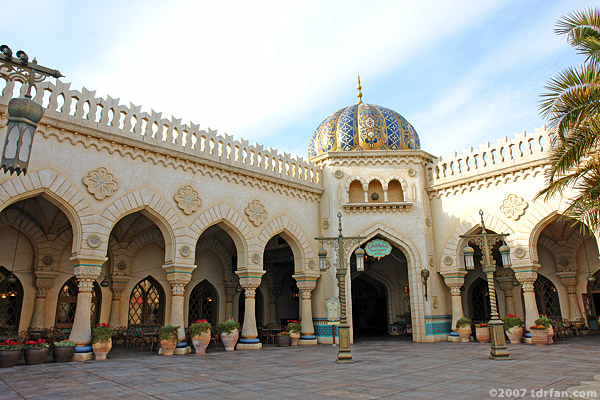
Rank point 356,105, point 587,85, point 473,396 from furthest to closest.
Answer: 1. point 356,105
2. point 587,85
3. point 473,396

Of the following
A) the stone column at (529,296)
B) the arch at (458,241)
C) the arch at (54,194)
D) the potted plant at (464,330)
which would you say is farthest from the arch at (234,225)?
the stone column at (529,296)

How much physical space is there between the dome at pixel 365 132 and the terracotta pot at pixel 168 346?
958 cm

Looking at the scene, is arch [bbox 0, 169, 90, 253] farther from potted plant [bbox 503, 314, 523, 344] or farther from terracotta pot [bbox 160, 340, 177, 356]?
potted plant [bbox 503, 314, 523, 344]

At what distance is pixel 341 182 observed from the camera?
16469 millimetres

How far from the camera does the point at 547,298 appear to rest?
17.1 metres

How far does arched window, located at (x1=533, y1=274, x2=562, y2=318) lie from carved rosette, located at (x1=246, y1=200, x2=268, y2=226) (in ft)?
36.1

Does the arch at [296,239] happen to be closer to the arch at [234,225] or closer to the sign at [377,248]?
the arch at [234,225]

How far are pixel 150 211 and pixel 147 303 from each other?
5.08 m

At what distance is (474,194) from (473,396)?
35.5ft

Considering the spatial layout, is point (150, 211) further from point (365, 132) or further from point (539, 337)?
point (539, 337)

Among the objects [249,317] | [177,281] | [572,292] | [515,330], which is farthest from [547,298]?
[177,281]

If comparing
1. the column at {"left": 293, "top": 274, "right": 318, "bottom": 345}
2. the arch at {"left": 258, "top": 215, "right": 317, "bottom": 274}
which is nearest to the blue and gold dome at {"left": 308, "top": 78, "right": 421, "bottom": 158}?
the arch at {"left": 258, "top": 215, "right": 317, "bottom": 274}

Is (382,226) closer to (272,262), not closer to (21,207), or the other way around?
(272,262)

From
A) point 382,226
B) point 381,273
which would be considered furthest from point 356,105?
point 381,273
